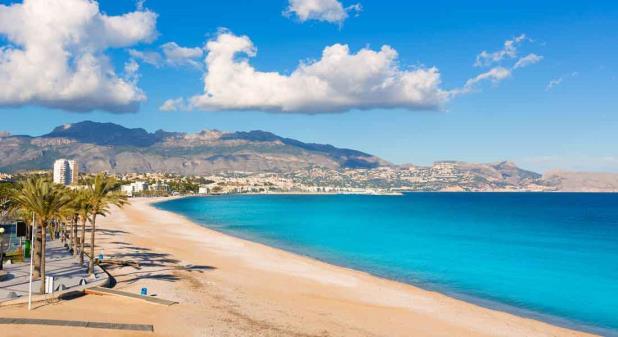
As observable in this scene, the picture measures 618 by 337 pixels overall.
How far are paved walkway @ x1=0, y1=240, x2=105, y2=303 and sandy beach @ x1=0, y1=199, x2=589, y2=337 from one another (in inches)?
75.5

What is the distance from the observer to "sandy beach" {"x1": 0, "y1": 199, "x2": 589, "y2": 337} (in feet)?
73.4

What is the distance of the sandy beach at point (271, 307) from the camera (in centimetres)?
2236

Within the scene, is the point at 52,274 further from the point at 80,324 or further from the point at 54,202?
the point at 80,324

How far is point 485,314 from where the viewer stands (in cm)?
2970

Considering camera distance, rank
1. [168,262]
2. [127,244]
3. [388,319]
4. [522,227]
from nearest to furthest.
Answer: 1. [388,319]
2. [168,262]
3. [127,244]
4. [522,227]

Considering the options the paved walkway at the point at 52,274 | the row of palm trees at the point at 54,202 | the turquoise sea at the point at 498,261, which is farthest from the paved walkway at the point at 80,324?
the turquoise sea at the point at 498,261

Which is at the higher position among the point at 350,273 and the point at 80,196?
the point at 80,196

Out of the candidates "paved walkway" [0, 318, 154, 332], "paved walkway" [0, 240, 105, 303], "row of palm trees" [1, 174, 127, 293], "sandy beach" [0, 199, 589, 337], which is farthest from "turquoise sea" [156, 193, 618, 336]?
"paved walkway" [0, 240, 105, 303]

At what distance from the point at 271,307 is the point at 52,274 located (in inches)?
566

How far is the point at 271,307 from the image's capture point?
27656 millimetres

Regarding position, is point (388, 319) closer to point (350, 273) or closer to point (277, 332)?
point (277, 332)

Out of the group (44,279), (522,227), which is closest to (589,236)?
(522,227)

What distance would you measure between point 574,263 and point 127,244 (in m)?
52.0

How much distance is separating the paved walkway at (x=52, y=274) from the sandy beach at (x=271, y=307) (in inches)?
75.5
